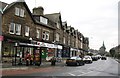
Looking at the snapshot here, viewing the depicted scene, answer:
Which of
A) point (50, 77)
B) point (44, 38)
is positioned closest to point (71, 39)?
point (44, 38)

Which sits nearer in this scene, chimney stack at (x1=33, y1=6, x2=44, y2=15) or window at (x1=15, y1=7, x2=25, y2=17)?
window at (x1=15, y1=7, x2=25, y2=17)

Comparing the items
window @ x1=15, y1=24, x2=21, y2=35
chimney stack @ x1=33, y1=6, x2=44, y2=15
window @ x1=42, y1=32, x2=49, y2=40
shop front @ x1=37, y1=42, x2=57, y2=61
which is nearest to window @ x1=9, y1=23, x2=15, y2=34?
window @ x1=15, y1=24, x2=21, y2=35

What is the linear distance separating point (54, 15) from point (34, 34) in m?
14.6

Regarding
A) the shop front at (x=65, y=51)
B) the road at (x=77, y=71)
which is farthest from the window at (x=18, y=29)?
the shop front at (x=65, y=51)

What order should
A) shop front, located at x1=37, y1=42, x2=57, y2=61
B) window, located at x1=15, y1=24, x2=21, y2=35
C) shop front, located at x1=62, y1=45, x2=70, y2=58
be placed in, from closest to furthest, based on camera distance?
1. window, located at x1=15, y1=24, x2=21, y2=35
2. shop front, located at x1=37, y1=42, x2=57, y2=61
3. shop front, located at x1=62, y1=45, x2=70, y2=58

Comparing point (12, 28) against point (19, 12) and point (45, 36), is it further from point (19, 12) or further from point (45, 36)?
point (45, 36)


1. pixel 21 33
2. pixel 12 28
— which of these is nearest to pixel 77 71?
pixel 12 28

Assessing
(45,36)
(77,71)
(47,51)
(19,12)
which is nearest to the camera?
(77,71)

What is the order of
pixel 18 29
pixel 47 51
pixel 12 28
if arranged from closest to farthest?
pixel 12 28
pixel 18 29
pixel 47 51

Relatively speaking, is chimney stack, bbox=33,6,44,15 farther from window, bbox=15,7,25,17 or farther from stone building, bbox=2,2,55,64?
window, bbox=15,7,25,17

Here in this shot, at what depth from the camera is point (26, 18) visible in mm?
35656

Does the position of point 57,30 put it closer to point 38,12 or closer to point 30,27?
point 38,12

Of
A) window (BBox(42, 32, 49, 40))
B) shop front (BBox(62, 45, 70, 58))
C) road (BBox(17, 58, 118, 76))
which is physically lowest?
road (BBox(17, 58, 118, 76))

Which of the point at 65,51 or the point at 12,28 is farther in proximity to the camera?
the point at 65,51
